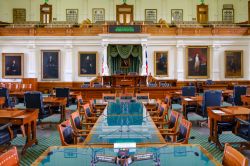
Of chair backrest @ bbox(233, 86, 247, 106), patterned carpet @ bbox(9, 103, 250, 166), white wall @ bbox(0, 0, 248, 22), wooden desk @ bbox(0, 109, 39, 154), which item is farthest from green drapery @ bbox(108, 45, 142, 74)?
wooden desk @ bbox(0, 109, 39, 154)

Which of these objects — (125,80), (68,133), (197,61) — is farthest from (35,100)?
(197,61)

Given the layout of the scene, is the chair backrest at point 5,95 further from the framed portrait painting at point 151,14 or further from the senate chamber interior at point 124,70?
the framed portrait painting at point 151,14

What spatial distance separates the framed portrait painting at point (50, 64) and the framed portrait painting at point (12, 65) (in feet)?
4.74

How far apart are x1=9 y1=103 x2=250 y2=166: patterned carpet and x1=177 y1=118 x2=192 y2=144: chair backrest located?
1.72 metres

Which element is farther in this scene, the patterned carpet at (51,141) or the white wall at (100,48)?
the white wall at (100,48)

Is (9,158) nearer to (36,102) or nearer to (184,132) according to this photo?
(184,132)

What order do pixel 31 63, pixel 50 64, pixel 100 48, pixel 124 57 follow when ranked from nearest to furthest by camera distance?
pixel 124 57, pixel 31 63, pixel 50 64, pixel 100 48

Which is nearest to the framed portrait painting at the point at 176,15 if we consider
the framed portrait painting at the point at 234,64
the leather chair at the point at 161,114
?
the framed portrait painting at the point at 234,64

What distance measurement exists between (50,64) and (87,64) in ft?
7.84

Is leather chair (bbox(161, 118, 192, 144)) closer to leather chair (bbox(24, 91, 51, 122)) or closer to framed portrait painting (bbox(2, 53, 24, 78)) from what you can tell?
leather chair (bbox(24, 91, 51, 122))

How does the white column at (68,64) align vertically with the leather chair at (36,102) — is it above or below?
above

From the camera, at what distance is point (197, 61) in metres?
21.0

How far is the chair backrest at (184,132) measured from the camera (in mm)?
4547

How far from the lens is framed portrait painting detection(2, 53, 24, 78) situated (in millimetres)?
20656
